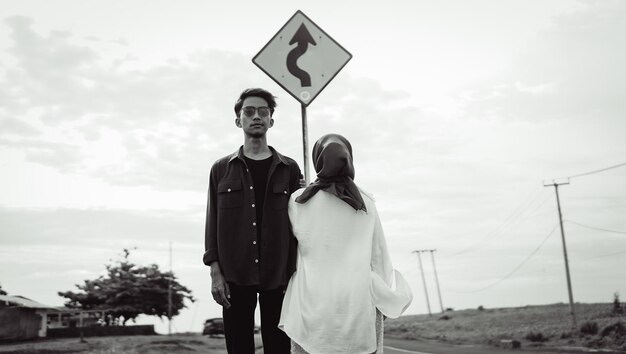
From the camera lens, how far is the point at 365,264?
9.66 ft

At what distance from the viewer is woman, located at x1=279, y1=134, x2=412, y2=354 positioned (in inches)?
113

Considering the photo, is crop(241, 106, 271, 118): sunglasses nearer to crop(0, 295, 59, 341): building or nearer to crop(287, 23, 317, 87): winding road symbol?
crop(287, 23, 317, 87): winding road symbol

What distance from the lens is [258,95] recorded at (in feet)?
12.2

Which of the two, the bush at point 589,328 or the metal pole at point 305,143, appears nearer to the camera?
the metal pole at point 305,143

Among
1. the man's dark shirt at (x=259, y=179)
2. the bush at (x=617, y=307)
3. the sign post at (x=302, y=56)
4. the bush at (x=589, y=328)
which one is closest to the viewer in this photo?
the man's dark shirt at (x=259, y=179)

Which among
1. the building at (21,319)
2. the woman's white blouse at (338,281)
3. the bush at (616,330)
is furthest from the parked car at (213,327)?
the woman's white blouse at (338,281)

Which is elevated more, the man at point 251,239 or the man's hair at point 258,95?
the man's hair at point 258,95

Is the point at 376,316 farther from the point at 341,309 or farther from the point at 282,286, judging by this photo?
the point at 282,286

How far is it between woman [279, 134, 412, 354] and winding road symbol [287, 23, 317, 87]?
127 cm

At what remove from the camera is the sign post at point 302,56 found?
4.19 meters

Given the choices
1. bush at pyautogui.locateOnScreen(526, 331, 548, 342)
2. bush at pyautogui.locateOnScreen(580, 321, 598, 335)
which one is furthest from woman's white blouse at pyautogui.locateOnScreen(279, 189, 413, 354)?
bush at pyautogui.locateOnScreen(526, 331, 548, 342)

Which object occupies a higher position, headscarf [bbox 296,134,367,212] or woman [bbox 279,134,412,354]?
headscarf [bbox 296,134,367,212]

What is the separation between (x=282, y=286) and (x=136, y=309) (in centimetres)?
4999

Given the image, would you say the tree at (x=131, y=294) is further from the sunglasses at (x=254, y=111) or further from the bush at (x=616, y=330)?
the sunglasses at (x=254, y=111)
